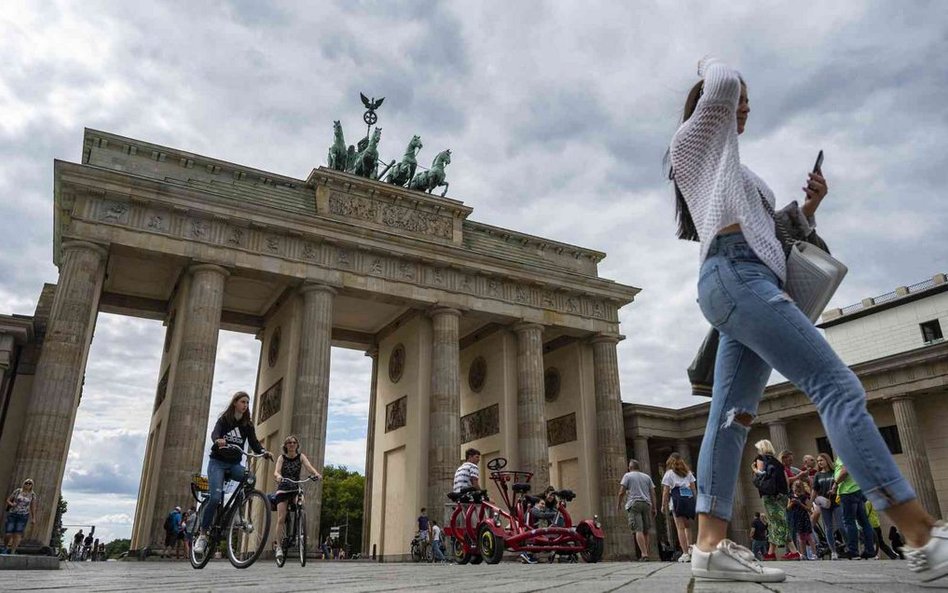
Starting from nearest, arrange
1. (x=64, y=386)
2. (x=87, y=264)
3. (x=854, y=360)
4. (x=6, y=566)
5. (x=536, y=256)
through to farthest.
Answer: (x=6, y=566) → (x=64, y=386) → (x=87, y=264) → (x=536, y=256) → (x=854, y=360)

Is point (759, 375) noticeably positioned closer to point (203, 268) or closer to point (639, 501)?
point (639, 501)

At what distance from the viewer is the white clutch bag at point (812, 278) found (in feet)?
10.1

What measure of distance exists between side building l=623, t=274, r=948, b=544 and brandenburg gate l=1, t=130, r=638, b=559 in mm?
6026

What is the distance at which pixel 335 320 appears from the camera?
30.6 m

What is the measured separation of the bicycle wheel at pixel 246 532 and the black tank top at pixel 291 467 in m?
1.97

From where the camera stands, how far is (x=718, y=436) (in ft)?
10.2

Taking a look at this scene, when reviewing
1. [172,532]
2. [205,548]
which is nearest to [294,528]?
[205,548]

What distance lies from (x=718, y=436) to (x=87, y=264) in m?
22.2

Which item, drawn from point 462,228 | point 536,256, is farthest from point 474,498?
point 536,256

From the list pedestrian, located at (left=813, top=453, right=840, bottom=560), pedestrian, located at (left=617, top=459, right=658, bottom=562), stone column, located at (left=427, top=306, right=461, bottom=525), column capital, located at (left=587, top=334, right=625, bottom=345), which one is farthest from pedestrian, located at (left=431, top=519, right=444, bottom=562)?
column capital, located at (left=587, top=334, right=625, bottom=345)

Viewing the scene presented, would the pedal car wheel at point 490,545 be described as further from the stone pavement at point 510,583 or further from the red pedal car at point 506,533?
the stone pavement at point 510,583

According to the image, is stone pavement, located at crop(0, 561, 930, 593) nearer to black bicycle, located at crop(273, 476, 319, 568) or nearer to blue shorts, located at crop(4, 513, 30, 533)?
black bicycle, located at crop(273, 476, 319, 568)

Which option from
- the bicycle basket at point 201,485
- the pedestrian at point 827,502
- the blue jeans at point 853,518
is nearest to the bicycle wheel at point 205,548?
the bicycle basket at point 201,485

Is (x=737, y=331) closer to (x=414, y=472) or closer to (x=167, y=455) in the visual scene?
(x=167, y=455)
